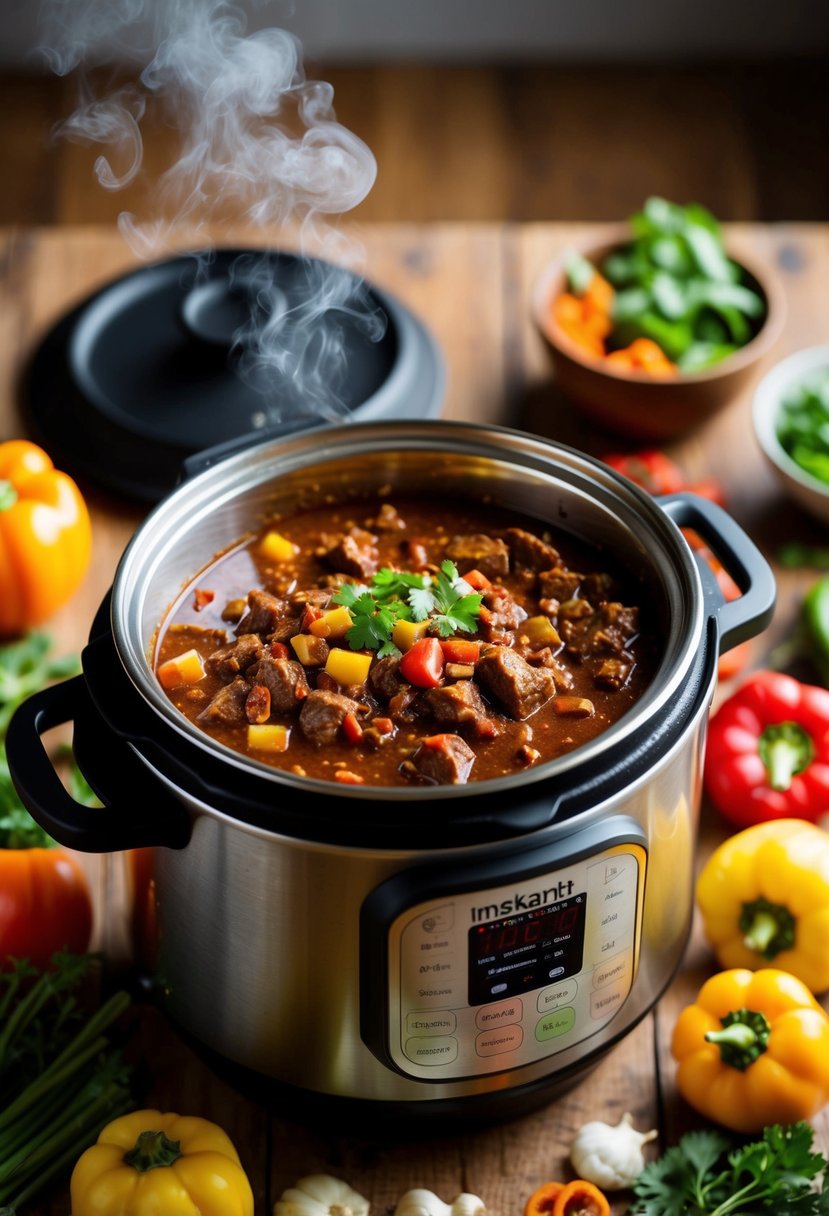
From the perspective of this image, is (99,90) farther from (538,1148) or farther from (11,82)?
(538,1148)

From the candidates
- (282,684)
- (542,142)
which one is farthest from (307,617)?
(542,142)

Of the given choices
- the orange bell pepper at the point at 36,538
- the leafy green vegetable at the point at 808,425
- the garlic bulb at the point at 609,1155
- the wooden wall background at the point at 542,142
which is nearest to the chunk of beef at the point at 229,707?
the garlic bulb at the point at 609,1155

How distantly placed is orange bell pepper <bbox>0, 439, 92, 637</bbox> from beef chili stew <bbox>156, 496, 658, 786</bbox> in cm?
66

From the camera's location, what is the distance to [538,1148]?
235 cm

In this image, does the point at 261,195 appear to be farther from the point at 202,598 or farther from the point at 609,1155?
the point at 609,1155

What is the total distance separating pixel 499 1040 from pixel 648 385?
1.84 meters

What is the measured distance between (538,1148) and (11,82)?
584cm

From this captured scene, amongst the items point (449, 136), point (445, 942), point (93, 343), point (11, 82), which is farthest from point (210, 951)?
point (11, 82)

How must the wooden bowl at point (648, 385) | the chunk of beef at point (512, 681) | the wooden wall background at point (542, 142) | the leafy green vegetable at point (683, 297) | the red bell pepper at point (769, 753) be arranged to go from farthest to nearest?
the wooden wall background at point (542, 142) → the leafy green vegetable at point (683, 297) → the wooden bowl at point (648, 385) → the red bell pepper at point (769, 753) → the chunk of beef at point (512, 681)

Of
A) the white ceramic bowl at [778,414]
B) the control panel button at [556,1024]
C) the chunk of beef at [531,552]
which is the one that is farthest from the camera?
the white ceramic bowl at [778,414]

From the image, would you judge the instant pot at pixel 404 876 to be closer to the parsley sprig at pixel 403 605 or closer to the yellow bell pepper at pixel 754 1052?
the yellow bell pepper at pixel 754 1052

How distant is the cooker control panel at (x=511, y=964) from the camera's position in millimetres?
1945

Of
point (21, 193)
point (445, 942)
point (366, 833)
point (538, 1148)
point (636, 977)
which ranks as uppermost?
point (366, 833)

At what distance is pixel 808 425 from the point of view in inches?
140
